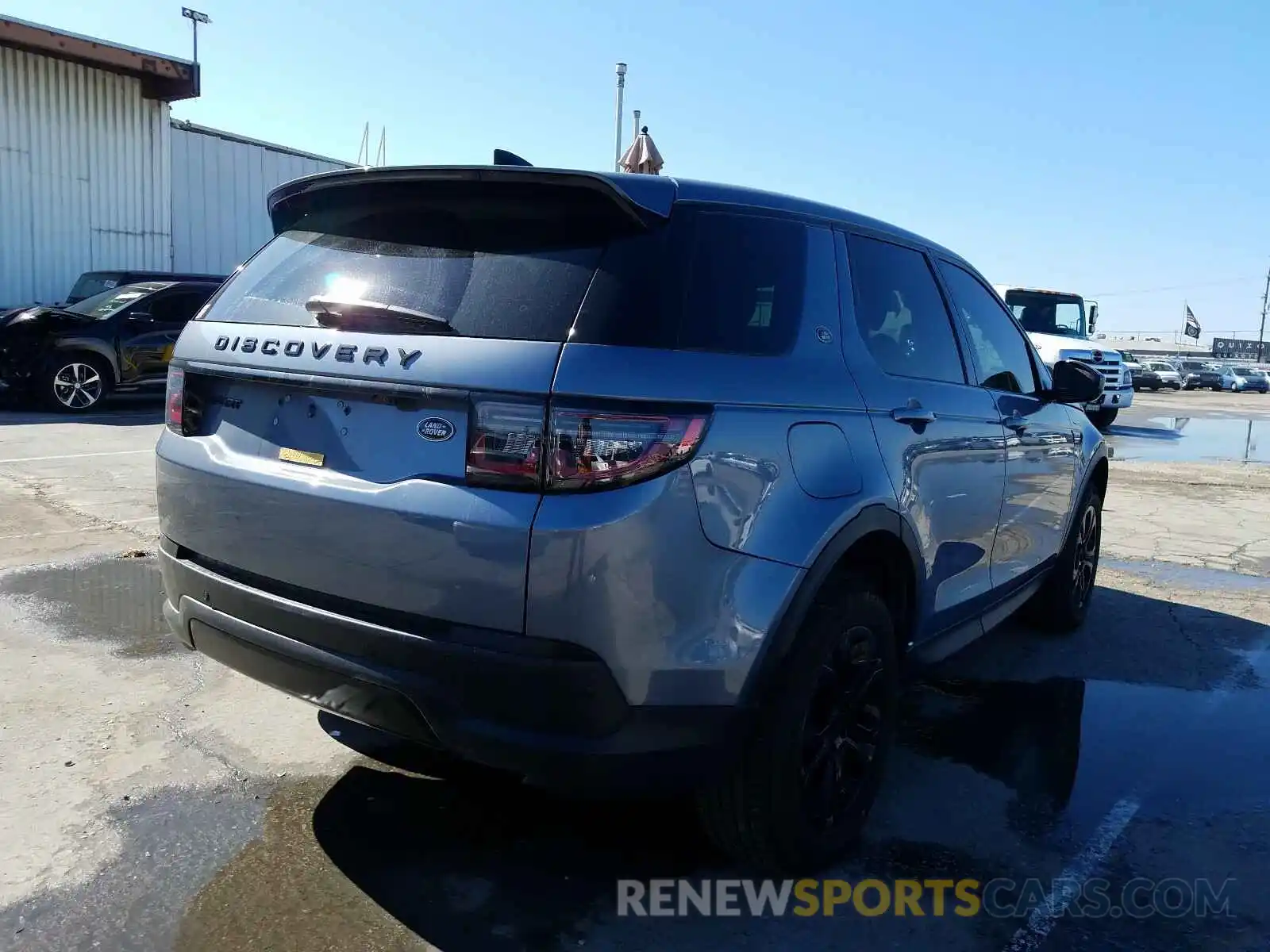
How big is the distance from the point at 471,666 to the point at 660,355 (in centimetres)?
81

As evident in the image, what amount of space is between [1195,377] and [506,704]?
57811 mm

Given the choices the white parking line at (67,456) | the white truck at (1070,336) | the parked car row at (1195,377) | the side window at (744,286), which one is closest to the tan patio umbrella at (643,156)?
the white parking line at (67,456)

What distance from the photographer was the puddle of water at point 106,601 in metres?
4.51

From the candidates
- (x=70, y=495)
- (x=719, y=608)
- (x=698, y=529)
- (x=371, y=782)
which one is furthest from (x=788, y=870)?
(x=70, y=495)

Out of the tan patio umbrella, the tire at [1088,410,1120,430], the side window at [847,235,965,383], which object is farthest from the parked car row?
the side window at [847,235,965,383]

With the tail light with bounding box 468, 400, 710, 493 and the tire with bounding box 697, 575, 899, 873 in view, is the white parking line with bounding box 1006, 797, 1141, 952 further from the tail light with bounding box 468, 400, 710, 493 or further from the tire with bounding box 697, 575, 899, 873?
the tail light with bounding box 468, 400, 710, 493

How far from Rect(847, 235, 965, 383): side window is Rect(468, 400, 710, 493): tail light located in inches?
44.1

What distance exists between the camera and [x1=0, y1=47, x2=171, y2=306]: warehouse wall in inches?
670

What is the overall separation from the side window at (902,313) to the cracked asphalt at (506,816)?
1420 millimetres

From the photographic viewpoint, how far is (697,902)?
2.70 metres

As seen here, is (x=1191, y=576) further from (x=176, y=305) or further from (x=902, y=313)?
(x=176, y=305)

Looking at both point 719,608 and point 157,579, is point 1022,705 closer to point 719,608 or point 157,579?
point 719,608

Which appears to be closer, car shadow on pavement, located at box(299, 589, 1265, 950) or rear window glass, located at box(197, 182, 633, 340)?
rear window glass, located at box(197, 182, 633, 340)

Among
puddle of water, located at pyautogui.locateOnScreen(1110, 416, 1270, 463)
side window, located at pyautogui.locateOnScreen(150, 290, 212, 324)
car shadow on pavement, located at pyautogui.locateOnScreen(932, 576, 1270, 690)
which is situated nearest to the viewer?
car shadow on pavement, located at pyautogui.locateOnScreen(932, 576, 1270, 690)
